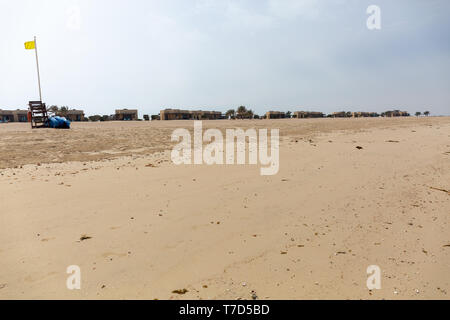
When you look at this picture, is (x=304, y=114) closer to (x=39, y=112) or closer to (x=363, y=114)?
(x=363, y=114)

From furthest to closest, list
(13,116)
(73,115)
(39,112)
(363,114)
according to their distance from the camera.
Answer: (363,114) < (73,115) < (13,116) < (39,112)

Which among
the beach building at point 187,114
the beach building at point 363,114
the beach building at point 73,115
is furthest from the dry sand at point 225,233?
the beach building at point 363,114

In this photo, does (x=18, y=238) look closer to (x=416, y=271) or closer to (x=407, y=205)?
(x=416, y=271)

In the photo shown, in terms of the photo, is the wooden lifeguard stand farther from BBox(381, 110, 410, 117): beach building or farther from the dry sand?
BBox(381, 110, 410, 117): beach building

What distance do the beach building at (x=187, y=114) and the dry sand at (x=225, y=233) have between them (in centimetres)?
5507

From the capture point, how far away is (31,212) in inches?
138

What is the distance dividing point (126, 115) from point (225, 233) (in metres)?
61.5

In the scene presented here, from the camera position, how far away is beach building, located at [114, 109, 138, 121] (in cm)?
5853

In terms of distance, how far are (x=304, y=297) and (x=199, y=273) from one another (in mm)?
874

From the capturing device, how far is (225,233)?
3.04m

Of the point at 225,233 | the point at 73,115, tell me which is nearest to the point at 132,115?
the point at 73,115

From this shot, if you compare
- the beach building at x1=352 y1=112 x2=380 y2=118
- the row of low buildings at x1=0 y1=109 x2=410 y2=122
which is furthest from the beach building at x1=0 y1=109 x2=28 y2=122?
the beach building at x1=352 y1=112 x2=380 y2=118

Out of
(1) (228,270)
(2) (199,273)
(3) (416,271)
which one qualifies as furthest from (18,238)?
(3) (416,271)

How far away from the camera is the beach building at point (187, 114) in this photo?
59178 mm
